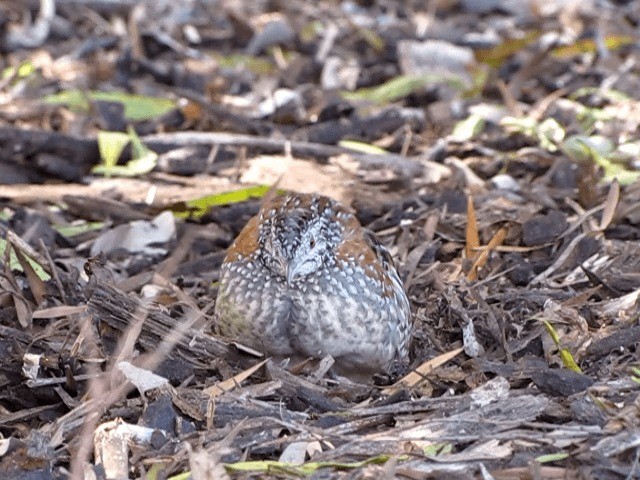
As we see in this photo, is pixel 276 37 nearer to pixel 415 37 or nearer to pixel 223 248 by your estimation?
pixel 415 37

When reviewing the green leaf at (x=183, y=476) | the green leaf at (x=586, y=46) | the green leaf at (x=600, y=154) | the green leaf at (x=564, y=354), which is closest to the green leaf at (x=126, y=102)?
the green leaf at (x=600, y=154)

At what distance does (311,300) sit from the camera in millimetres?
4781

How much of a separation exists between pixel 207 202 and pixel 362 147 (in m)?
1.26

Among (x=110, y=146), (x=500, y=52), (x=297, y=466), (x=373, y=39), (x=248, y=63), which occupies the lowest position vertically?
(x=248, y=63)

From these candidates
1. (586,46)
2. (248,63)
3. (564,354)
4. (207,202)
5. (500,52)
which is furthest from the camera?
(248,63)

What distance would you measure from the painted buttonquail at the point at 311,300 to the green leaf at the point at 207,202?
63.9 inches

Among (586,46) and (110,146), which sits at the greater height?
(586,46)

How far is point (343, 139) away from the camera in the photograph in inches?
303

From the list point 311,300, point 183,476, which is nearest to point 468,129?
point 311,300

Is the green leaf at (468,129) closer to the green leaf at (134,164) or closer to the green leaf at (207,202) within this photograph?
the green leaf at (207,202)

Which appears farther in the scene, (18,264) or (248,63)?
(248,63)

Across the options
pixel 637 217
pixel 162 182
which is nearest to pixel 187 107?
pixel 162 182

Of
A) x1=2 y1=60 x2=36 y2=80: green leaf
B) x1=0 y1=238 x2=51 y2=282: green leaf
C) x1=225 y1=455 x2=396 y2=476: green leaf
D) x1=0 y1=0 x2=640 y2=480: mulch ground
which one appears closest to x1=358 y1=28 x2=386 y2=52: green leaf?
x1=0 y1=0 x2=640 y2=480: mulch ground

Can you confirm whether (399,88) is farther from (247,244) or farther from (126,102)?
(247,244)
